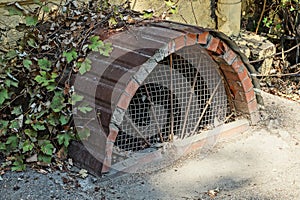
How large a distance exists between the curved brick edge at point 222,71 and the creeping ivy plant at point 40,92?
0.26 metres

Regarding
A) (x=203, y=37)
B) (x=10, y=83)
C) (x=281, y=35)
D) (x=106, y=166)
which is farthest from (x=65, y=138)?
(x=281, y=35)

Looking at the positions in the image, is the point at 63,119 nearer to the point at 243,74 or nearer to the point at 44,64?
the point at 44,64

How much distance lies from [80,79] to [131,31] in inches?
23.4

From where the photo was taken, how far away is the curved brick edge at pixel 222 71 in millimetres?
3574

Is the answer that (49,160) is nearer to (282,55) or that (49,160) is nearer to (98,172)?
(98,172)

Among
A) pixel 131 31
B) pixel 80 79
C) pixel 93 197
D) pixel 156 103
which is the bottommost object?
pixel 93 197

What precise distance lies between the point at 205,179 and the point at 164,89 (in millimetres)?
951

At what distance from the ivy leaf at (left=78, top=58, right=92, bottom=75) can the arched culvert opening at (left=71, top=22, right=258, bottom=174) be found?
48mm

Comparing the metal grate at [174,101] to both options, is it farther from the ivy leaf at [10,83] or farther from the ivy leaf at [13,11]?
the ivy leaf at [13,11]

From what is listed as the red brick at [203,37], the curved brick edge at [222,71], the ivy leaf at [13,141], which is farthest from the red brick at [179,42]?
the ivy leaf at [13,141]

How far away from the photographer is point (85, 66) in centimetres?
377

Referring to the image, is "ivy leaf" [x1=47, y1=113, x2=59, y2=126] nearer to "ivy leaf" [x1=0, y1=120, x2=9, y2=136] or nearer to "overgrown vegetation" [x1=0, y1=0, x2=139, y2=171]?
"overgrown vegetation" [x1=0, y1=0, x2=139, y2=171]

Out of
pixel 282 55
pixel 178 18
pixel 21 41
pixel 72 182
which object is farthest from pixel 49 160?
pixel 282 55

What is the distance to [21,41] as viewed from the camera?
4.04 m
